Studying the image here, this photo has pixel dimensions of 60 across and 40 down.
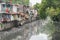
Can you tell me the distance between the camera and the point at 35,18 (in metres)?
51.7

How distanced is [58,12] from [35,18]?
38424 mm

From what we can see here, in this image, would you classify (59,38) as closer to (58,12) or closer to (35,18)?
(58,12)

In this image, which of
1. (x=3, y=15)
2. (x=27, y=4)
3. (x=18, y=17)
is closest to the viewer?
(x=3, y=15)

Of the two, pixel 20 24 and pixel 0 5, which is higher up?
pixel 0 5

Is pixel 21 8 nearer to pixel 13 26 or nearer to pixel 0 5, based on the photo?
pixel 13 26

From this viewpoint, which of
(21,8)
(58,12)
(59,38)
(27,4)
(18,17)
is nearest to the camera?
(58,12)

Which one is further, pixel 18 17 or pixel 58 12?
pixel 18 17

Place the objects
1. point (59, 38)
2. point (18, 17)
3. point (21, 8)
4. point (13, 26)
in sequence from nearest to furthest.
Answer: point (59, 38) < point (13, 26) < point (18, 17) < point (21, 8)

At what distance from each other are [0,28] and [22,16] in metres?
11.9

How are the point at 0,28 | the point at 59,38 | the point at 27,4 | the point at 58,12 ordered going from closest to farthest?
the point at 58,12, the point at 59,38, the point at 0,28, the point at 27,4

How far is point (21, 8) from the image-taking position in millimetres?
39469

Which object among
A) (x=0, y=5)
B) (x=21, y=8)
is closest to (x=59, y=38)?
(x=0, y=5)

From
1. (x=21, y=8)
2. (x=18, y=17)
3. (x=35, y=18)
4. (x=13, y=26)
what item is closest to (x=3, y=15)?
(x=13, y=26)

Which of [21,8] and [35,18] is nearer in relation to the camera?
[21,8]
